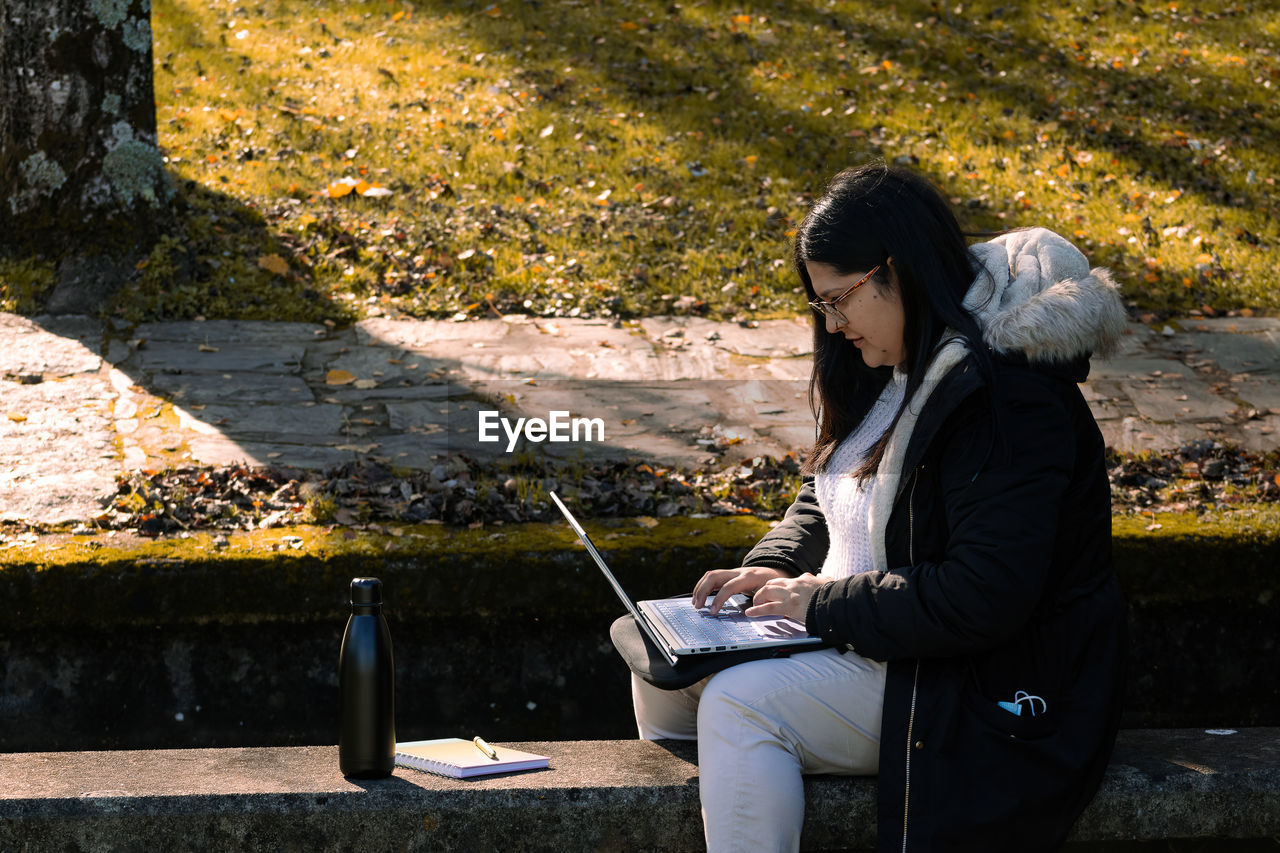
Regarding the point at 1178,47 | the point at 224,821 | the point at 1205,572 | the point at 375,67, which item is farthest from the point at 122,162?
the point at 1178,47

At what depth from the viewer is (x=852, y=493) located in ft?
8.98

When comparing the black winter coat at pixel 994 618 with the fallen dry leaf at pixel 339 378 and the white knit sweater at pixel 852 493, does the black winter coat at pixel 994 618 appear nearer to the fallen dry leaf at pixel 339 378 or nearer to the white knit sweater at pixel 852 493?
the white knit sweater at pixel 852 493

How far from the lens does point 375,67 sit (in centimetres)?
→ 1043

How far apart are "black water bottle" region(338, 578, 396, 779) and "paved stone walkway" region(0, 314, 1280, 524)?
2.18m

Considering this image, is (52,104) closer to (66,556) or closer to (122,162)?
(122,162)

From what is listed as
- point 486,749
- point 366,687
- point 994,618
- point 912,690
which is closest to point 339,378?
point 486,749

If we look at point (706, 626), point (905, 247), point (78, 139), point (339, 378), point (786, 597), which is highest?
point (905, 247)

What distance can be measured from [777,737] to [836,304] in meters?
0.92

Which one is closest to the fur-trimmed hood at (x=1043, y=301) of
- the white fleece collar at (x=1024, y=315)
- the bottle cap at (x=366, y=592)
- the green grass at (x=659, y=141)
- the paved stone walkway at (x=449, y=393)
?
the white fleece collar at (x=1024, y=315)

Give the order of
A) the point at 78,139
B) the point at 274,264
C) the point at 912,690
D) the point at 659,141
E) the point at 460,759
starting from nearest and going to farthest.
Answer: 1. the point at 912,690
2. the point at 460,759
3. the point at 78,139
4. the point at 274,264
5. the point at 659,141

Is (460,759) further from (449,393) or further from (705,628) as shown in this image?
(449,393)

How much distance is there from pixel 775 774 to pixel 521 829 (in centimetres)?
64

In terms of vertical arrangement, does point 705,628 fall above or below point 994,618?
below

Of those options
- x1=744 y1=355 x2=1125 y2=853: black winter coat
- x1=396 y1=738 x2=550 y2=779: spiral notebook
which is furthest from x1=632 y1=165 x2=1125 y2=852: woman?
x1=396 y1=738 x2=550 y2=779: spiral notebook
